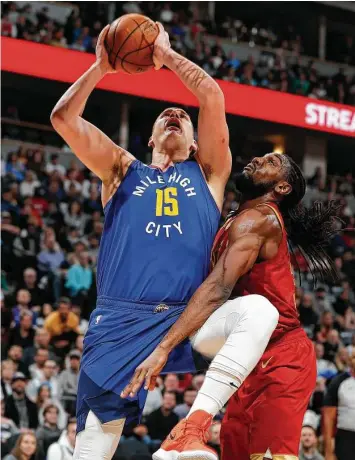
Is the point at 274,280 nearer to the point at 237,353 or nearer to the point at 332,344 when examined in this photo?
the point at 237,353

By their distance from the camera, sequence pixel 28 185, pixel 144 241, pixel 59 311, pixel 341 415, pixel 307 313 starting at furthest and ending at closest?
pixel 28 185 < pixel 307 313 < pixel 59 311 < pixel 341 415 < pixel 144 241

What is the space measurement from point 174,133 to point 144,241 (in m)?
0.57

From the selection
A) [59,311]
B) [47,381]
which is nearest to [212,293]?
[47,381]

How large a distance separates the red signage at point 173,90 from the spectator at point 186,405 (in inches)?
286

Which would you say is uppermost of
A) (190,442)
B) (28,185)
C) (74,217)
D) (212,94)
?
(212,94)

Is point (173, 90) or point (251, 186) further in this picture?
point (173, 90)

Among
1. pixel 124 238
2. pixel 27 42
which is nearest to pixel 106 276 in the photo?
pixel 124 238

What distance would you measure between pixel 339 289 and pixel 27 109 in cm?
710

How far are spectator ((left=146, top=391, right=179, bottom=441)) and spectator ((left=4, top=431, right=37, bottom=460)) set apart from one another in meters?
1.36

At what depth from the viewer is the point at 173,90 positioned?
15258mm

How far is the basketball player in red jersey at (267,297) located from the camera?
11.9 ft

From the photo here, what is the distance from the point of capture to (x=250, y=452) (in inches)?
155

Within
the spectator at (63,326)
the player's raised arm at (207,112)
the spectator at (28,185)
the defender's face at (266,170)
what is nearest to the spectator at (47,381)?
the spectator at (63,326)

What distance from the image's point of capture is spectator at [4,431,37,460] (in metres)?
7.18
